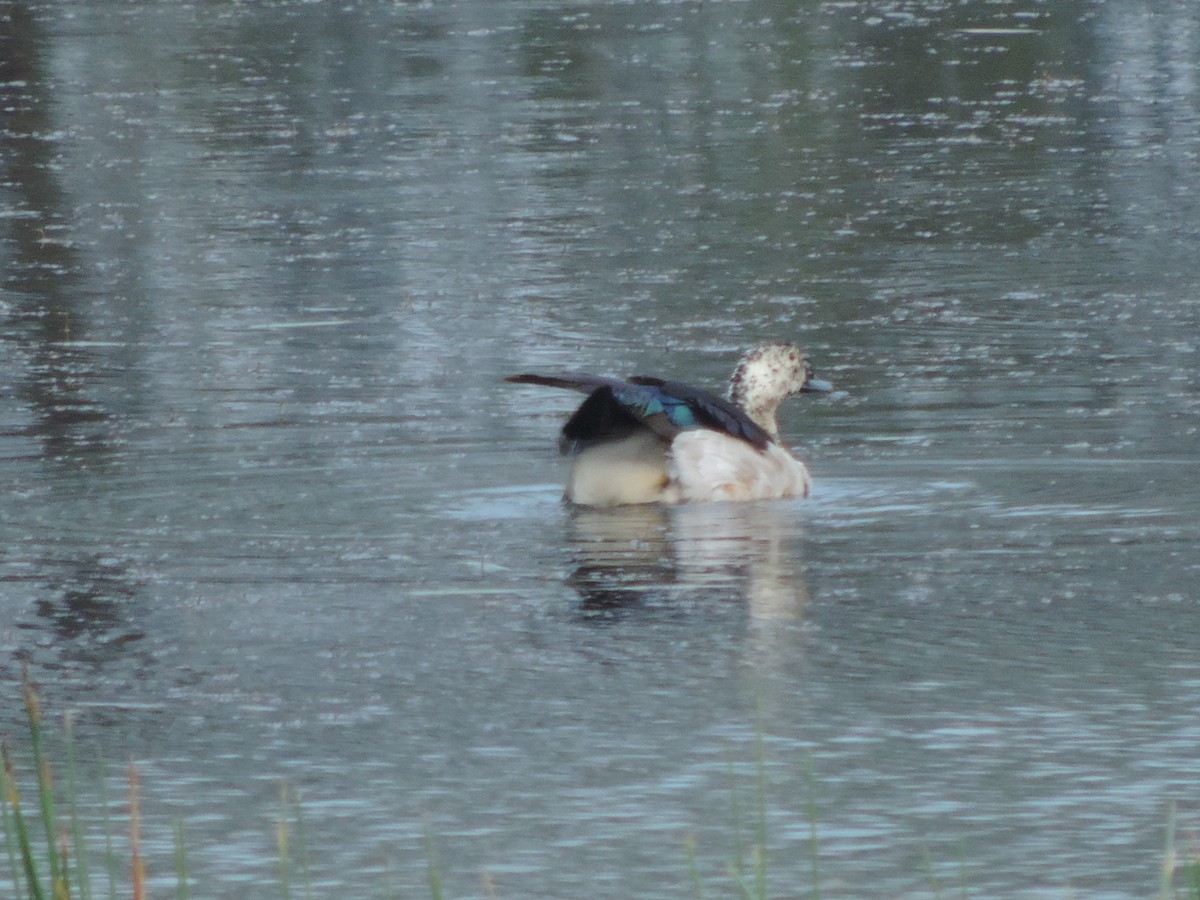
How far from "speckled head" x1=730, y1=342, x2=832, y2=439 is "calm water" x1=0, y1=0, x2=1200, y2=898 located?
342 mm

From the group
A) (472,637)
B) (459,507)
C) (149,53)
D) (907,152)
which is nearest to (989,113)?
(907,152)

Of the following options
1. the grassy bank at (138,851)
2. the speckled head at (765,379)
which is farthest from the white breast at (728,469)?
the grassy bank at (138,851)

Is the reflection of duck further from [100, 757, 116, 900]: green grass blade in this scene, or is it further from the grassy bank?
[100, 757, 116, 900]: green grass blade

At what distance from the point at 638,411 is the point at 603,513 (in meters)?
0.48

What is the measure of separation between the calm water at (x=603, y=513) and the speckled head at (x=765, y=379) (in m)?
0.34

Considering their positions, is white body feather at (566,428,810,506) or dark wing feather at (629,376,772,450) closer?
dark wing feather at (629,376,772,450)

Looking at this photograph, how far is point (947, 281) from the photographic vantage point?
16.0m

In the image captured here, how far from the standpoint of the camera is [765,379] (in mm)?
11430

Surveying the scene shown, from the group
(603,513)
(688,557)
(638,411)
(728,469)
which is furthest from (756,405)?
(688,557)

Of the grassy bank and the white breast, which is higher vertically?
the grassy bank

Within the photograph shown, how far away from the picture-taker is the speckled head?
1143 centimetres

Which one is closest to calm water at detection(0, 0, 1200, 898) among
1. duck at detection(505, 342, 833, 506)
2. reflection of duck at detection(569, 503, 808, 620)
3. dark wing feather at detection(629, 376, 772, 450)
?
reflection of duck at detection(569, 503, 808, 620)

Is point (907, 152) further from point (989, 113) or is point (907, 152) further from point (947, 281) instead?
point (947, 281)

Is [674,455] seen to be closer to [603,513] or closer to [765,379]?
[603,513]
